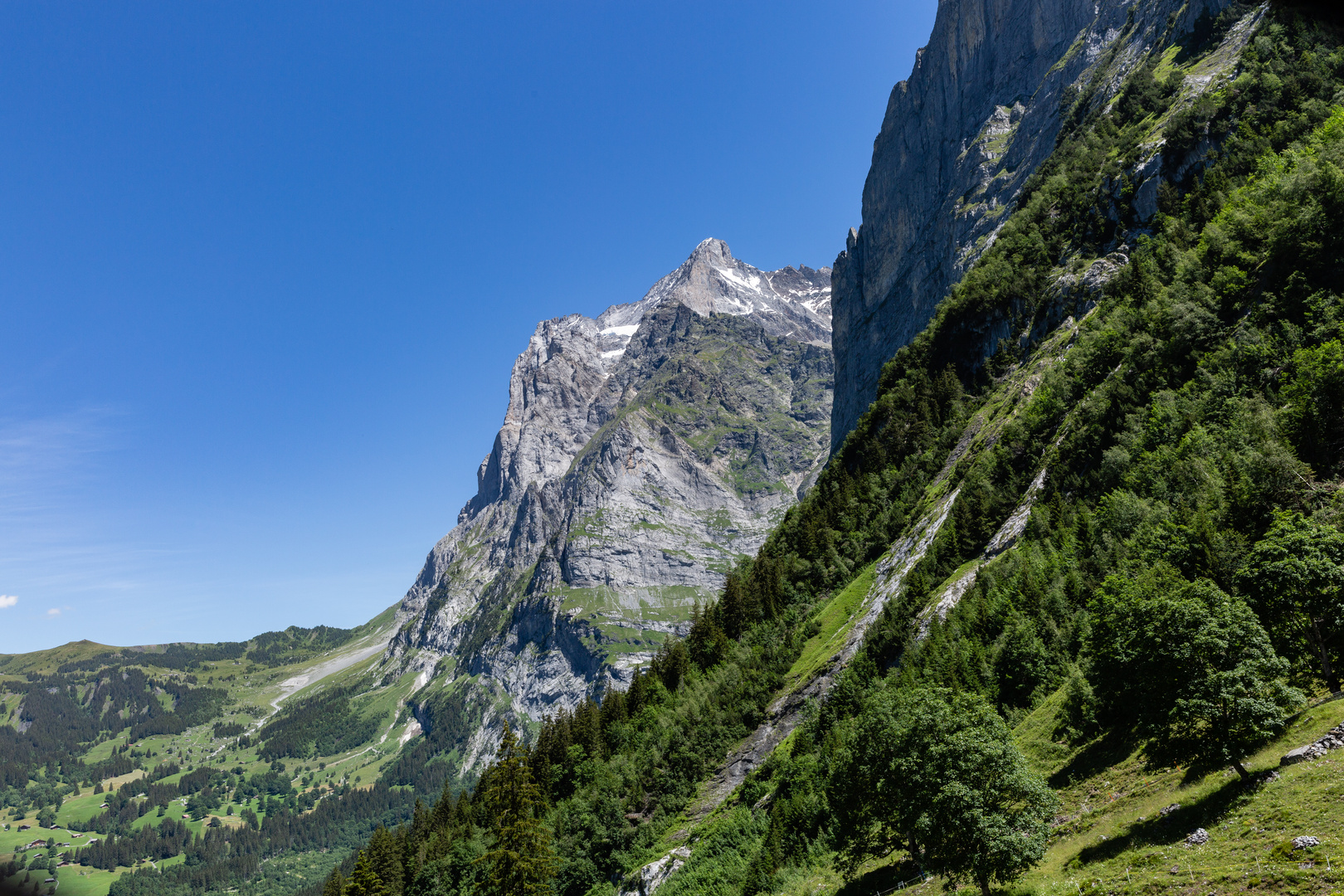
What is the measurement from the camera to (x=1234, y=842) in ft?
80.9

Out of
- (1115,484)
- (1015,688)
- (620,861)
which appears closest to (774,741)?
(620,861)

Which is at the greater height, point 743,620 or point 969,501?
point 969,501

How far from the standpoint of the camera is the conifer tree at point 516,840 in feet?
176

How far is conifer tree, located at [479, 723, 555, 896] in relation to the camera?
53656 mm

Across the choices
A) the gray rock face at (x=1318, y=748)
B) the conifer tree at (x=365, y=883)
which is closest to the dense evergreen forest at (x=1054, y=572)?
the conifer tree at (x=365, y=883)

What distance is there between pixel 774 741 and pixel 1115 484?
1806 inches

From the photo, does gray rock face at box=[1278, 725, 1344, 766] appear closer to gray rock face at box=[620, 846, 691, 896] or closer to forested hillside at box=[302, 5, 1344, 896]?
forested hillside at box=[302, 5, 1344, 896]

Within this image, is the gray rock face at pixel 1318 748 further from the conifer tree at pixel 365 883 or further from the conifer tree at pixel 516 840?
the conifer tree at pixel 365 883

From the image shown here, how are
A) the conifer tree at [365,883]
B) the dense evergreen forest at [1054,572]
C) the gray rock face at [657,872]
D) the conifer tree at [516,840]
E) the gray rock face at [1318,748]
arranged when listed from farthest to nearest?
1. the conifer tree at [365,883]
2. the gray rock face at [657,872]
3. the conifer tree at [516,840]
4. the dense evergreen forest at [1054,572]
5. the gray rock face at [1318,748]

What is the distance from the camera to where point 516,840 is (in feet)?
181

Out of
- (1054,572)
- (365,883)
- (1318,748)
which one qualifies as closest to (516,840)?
(365,883)

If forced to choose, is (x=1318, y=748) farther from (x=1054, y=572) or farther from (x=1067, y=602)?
(x=1054, y=572)

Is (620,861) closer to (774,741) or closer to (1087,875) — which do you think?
(774,741)

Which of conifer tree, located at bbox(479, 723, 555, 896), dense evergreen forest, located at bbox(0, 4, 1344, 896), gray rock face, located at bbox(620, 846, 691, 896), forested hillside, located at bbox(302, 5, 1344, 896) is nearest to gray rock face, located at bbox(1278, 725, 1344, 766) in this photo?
forested hillside, located at bbox(302, 5, 1344, 896)
